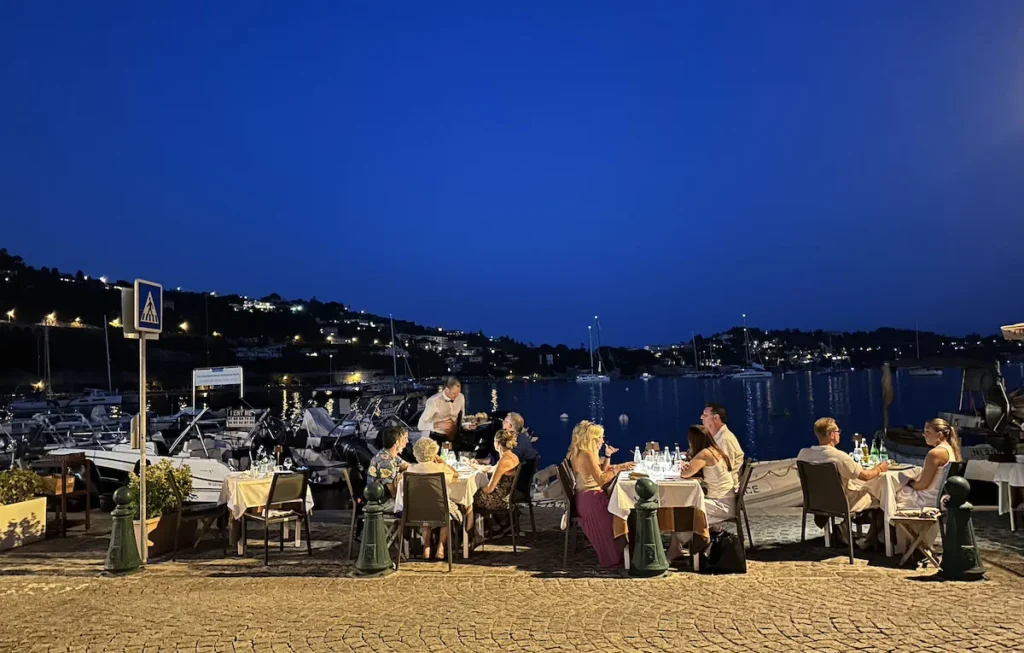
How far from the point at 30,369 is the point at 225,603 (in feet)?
354

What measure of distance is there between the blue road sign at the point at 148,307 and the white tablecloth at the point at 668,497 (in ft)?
15.4

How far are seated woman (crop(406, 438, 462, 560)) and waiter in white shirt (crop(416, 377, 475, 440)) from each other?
2.09 meters

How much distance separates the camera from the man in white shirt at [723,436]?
6871 millimetres

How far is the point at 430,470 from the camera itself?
274 inches

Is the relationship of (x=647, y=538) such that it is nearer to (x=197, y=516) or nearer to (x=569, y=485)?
(x=569, y=485)

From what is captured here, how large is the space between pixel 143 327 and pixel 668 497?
515cm

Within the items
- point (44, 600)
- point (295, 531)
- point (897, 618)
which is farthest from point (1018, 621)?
point (44, 600)

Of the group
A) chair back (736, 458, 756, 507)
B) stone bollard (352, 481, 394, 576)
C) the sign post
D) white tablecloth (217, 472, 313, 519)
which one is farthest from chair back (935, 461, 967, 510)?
the sign post

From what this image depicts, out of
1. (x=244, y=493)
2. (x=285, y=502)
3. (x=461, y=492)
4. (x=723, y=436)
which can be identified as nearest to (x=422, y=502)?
(x=461, y=492)

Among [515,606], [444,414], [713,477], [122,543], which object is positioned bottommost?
[515,606]

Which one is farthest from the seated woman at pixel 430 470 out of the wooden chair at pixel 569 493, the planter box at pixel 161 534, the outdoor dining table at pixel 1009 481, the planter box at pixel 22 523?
the outdoor dining table at pixel 1009 481

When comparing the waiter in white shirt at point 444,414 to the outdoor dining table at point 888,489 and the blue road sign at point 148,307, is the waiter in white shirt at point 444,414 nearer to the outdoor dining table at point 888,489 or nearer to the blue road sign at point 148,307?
the blue road sign at point 148,307

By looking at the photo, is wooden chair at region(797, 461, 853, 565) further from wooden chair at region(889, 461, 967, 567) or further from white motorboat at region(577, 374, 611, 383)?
white motorboat at region(577, 374, 611, 383)

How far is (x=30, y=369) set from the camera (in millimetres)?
95125
